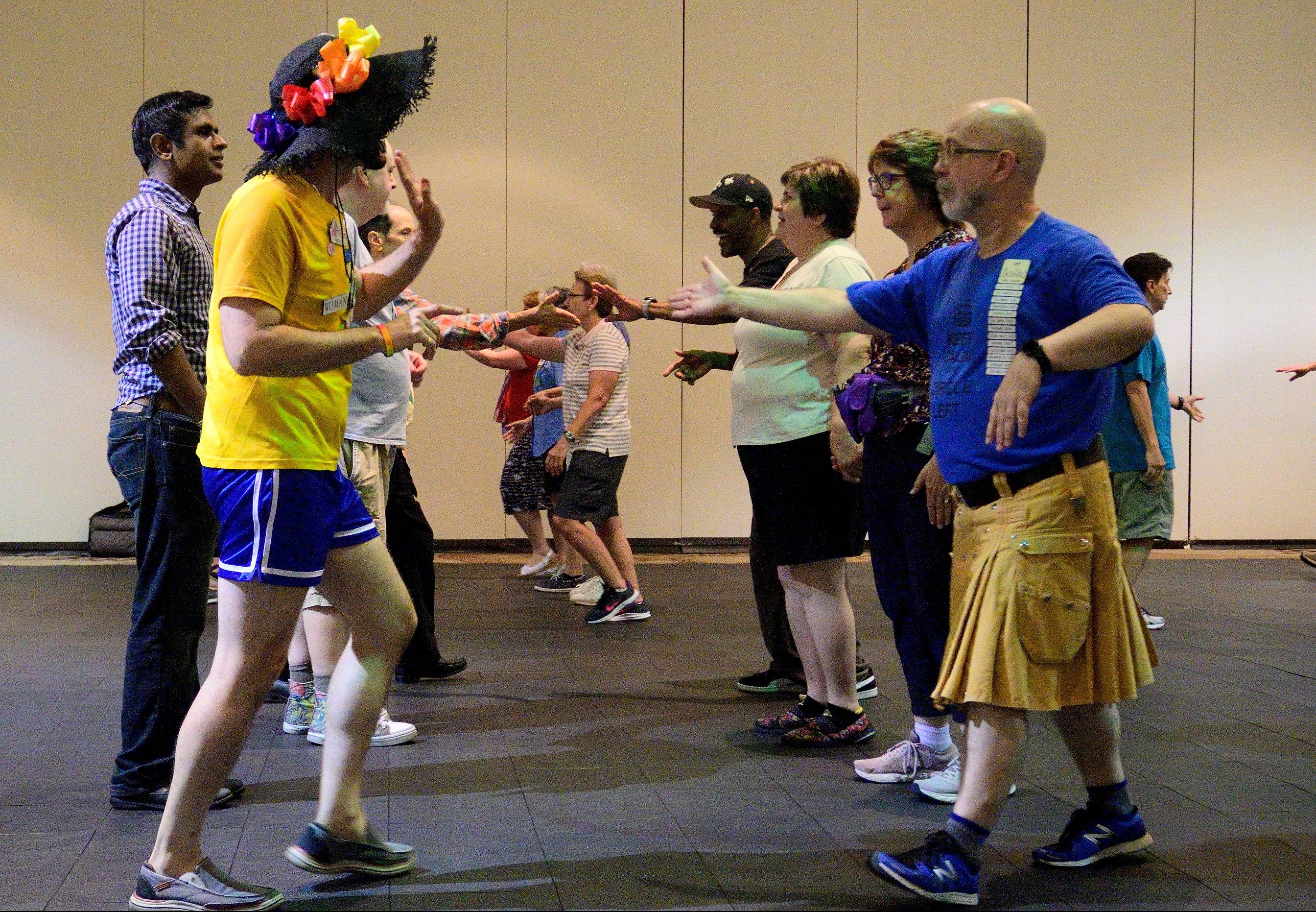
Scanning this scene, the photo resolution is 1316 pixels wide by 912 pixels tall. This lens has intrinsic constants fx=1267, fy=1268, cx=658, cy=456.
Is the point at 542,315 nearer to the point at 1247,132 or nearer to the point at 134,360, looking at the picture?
the point at 134,360

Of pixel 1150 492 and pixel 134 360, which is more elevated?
pixel 134 360

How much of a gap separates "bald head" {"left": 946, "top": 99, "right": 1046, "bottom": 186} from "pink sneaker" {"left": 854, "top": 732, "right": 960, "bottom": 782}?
1.45 metres

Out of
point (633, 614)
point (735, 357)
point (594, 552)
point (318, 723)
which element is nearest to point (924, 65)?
point (594, 552)

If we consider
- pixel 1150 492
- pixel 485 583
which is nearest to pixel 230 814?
pixel 1150 492

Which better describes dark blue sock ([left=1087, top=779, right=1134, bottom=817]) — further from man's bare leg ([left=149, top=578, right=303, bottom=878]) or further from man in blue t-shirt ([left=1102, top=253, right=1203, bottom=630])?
man in blue t-shirt ([left=1102, top=253, right=1203, bottom=630])

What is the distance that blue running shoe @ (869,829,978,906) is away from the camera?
2.26 metres

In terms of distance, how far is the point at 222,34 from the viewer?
8211 millimetres

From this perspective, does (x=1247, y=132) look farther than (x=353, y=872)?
Yes

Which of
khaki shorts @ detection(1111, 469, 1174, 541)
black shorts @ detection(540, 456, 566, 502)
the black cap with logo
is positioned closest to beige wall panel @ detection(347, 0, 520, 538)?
black shorts @ detection(540, 456, 566, 502)

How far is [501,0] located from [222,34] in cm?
181

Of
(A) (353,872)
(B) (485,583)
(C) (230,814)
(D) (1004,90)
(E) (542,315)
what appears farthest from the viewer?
(D) (1004,90)

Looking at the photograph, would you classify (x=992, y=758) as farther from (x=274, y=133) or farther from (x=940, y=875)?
(x=274, y=133)

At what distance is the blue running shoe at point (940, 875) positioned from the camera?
226 centimetres

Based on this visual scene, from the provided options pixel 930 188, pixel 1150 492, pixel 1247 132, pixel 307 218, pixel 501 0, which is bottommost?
pixel 1150 492
